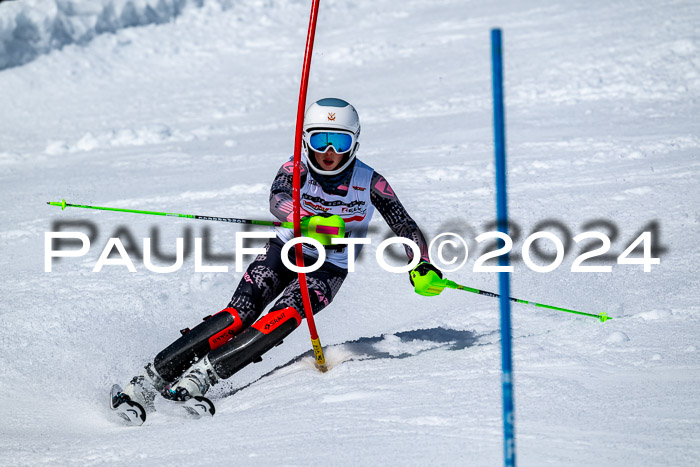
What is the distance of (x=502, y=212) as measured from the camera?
2.21m

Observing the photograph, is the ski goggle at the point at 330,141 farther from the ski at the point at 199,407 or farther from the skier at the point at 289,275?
the ski at the point at 199,407

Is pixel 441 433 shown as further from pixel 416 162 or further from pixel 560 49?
pixel 560 49

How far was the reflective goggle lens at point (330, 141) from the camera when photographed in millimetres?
4102

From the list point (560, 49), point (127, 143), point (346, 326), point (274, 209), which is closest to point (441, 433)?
point (274, 209)

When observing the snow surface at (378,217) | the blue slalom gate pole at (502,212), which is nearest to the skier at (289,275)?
the snow surface at (378,217)

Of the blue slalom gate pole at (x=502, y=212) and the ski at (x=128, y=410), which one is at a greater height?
the blue slalom gate pole at (x=502, y=212)

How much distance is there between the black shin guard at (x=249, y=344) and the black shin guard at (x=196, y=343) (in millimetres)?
137

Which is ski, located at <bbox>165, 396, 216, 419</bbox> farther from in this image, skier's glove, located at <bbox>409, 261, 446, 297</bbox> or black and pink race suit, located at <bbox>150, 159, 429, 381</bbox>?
skier's glove, located at <bbox>409, 261, 446, 297</bbox>

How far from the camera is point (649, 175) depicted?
24.1 ft

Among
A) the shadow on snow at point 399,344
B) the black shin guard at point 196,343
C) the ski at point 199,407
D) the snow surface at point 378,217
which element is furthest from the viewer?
the shadow on snow at point 399,344

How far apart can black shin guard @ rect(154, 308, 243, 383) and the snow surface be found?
22 centimetres

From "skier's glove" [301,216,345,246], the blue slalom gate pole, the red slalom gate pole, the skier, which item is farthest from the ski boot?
the blue slalom gate pole

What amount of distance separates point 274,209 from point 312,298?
1.58 feet

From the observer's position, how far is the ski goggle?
161 inches
